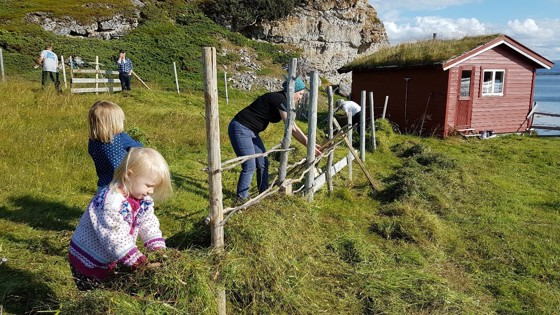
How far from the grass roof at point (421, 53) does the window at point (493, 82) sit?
4.64 ft

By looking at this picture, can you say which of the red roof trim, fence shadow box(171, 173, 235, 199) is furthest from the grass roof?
fence shadow box(171, 173, 235, 199)

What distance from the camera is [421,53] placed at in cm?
1597

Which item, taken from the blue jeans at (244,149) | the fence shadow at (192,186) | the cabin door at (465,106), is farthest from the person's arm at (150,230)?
the cabin door at (465,106)

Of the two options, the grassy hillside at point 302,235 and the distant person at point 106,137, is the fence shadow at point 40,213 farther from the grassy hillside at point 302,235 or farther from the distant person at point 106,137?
the distant person at point 106,137

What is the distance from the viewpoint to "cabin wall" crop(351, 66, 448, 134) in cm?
1510

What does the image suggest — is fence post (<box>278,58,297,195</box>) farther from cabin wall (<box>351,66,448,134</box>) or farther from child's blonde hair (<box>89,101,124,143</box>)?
cabin wall (<box>351,66,448,134</box>)

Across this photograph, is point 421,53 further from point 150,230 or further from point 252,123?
point 150,230

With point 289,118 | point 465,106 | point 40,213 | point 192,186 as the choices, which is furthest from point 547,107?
point 40,213

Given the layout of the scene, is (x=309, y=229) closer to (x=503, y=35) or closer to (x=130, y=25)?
(x=503, y=35)

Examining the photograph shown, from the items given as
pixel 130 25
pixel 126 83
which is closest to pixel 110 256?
pixel 126 83

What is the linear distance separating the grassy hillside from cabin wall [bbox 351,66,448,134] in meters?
4.43

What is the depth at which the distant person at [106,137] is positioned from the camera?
368cm

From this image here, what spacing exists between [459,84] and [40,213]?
13924 millimetres

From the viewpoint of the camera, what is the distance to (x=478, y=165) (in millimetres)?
10289
